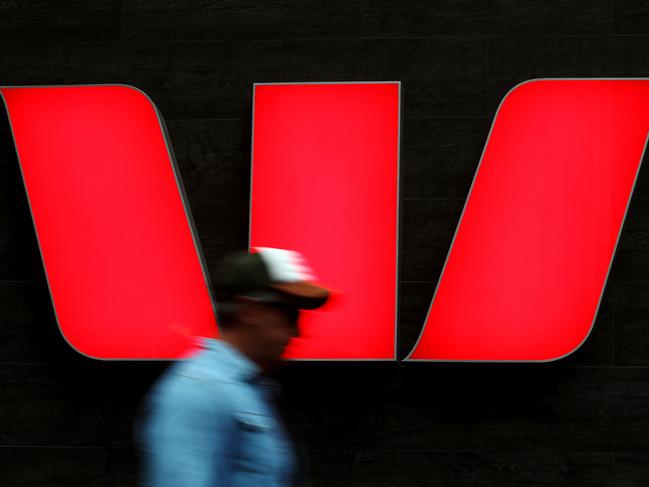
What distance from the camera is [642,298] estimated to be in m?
3.39

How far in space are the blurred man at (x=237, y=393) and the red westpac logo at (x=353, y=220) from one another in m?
1.61

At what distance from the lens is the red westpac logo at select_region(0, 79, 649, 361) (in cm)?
319

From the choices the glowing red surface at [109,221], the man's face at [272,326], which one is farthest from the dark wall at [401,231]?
the man's face at [272,326]

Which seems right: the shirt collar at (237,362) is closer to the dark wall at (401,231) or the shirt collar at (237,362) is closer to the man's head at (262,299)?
the man's head at (262,299)

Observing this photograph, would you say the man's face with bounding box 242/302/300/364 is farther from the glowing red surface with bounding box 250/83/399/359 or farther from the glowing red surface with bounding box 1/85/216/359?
the glowing red surface with bounding box 1/85/216/359

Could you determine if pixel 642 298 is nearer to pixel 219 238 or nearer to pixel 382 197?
pixel 382 197

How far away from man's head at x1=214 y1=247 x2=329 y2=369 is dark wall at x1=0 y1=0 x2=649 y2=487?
5.96 ft

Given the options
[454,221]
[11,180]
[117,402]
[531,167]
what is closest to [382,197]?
[454,221]

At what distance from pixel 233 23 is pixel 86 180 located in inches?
39.7

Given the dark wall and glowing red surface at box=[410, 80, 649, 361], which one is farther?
the dark wall

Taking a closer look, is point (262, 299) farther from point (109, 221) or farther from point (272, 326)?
point (109, 221)

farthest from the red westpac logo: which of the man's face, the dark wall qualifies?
the man's face

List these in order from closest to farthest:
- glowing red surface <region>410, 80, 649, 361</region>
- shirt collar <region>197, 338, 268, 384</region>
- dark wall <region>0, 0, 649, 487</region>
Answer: shirt collar <region>197, 338, 268, 384</region>, glowing red surface <region>410, 80, 649, 361</region>, dark wall <region>0, 0, 649, 487</region>

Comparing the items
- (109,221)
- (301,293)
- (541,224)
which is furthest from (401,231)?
(301,293)
